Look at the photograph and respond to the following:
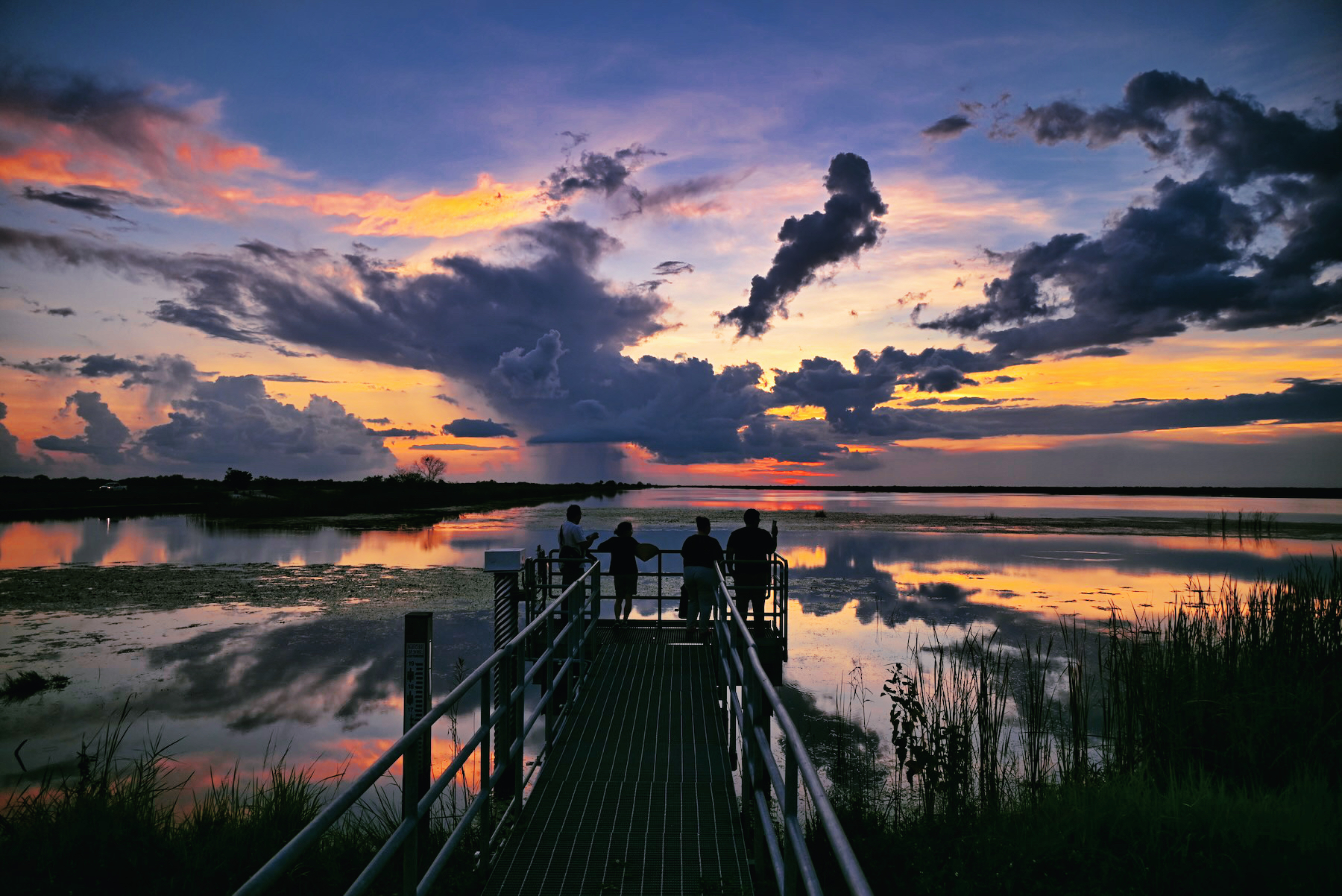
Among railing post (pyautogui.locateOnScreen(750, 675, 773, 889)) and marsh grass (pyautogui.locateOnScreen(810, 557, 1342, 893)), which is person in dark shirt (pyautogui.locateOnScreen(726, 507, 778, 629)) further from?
railing post (pyautogui.locateOnScreen(750, 675, 773, 889))

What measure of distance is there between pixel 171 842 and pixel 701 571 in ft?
22.0

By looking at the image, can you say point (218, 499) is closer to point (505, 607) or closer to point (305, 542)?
point (305, 542)

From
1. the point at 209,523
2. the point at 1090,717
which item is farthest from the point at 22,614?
the point at 209,523

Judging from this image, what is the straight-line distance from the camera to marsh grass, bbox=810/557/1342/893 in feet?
19.0

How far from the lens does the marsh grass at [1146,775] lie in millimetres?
5785

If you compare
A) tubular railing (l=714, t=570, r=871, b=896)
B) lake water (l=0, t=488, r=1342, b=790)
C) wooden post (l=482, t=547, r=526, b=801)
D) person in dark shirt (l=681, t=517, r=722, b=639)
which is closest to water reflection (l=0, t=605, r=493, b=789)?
lake water (l=0, t=488, r=1342, b=790)

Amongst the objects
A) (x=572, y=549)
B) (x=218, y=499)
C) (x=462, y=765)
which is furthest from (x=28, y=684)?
(x=218, y=499)

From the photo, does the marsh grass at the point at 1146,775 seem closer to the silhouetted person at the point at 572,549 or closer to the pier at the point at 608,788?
the pier at the point at 608,788

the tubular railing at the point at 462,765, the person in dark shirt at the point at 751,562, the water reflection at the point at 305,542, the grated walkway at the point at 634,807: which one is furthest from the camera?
the water reflection at the point at 305,542

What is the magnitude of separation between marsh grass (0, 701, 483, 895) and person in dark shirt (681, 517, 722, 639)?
4.56 m

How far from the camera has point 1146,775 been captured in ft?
27.6

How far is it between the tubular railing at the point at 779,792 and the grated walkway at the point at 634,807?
37 cm

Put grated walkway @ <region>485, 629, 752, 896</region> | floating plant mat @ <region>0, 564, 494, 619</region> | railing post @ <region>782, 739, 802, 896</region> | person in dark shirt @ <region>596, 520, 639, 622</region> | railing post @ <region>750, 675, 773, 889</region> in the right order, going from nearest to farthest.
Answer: railing post @ <region>782, 739, 802, 896</region> < railing post @ <region>750, 675, 773, 889</region> < grated walkway @ <region>485, 629, 752, 896</region> < person in dark shirt @ <region>596, 520, 639, 622</region> < floating plant mat @ <region>0, 564, 494, 619</region>

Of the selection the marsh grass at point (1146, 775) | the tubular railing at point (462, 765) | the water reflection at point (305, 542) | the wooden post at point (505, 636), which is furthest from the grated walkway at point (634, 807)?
the water reflection at point (305, 542)
